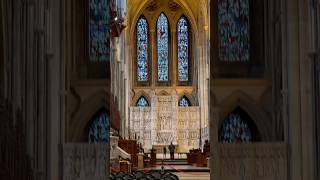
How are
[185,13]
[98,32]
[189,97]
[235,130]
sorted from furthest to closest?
1. [185,13]
2. [189,97]
3. [98,32]
4. [235,130]

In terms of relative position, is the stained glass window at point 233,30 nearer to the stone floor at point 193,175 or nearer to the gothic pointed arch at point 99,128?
the gothic pointed arch at point 99,128

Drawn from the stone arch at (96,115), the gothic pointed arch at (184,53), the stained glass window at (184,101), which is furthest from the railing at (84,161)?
the gothic pointed arch at (184,53)

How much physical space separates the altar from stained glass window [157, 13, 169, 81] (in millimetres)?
2572

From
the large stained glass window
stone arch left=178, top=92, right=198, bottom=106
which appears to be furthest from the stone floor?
stone arch left=178, top=92, right=198, bottom=106

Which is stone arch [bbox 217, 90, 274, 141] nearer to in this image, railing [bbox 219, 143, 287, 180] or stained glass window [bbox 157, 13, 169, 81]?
railing [bbox 219, 143, 287, 180]

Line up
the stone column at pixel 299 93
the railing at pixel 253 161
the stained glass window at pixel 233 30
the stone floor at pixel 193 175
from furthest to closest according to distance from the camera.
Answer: the stone floor at pixel 193 175 → the stained glass window at pixel 233 30 → the railing at pixel 253 161 → the stone column at pixel 299 93

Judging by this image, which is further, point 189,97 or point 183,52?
point 183,52

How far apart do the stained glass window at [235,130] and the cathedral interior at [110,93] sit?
37 millimetres

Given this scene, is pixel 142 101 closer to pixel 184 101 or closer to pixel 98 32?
pixel 184 101

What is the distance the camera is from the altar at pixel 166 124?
33.3m

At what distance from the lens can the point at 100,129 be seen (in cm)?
1794

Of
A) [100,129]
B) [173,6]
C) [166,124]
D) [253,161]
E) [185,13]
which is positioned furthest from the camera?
[173,6]

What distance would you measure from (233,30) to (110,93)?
3.67 metres

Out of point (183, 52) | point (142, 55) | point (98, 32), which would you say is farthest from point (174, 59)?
point (98, 32)
